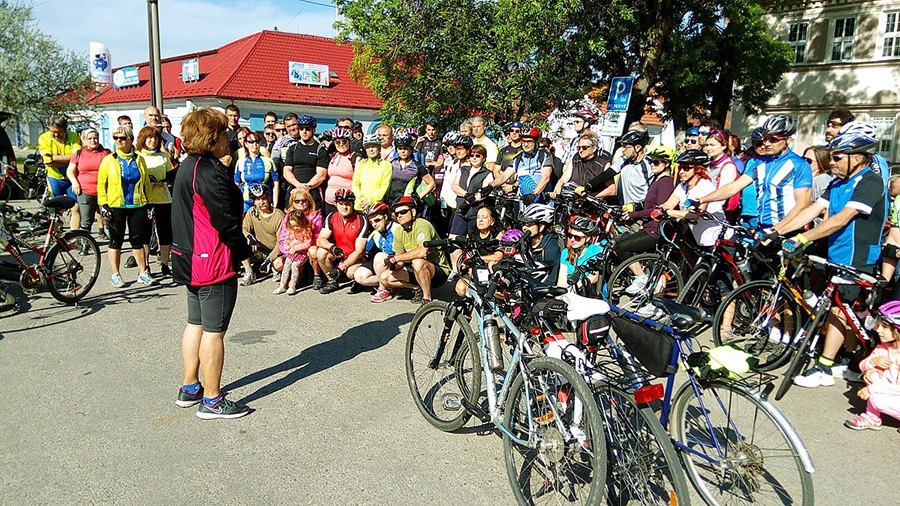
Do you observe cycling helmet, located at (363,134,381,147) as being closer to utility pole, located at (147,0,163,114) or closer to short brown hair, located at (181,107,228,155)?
short brown hair, located at (181,107,228,155)

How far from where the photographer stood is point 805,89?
27.5 m

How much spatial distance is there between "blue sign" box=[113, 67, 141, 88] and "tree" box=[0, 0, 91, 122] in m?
4.53

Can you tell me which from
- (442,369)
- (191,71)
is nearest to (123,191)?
(442,369)

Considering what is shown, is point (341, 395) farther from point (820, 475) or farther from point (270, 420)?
point (820, 475)

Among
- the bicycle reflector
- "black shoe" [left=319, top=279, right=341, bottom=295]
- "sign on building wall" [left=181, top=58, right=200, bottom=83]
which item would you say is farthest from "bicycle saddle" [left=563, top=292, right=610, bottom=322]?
"sign on building wall" [left=181, top=58, right=200, bottom=83]

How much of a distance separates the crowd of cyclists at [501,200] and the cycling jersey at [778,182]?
0.01 metres

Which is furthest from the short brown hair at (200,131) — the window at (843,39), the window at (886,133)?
the window at (843,39)

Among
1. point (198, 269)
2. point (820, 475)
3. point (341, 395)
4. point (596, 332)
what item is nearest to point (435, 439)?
point (341, 395)

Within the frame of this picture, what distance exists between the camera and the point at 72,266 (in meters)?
Result: 7.12

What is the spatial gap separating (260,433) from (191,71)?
112ft

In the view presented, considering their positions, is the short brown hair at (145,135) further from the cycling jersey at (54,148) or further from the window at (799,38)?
the window at (799,38)

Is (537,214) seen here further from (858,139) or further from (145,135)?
(145,135)

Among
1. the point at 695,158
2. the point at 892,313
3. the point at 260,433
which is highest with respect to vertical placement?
the point at 695,158

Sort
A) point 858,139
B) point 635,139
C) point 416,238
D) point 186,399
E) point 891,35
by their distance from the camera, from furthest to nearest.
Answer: point 891,35, point 635,139, point 416,238, point 858,139, point 186,399
